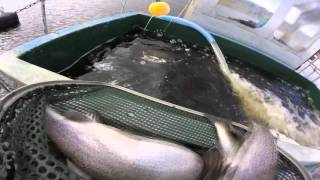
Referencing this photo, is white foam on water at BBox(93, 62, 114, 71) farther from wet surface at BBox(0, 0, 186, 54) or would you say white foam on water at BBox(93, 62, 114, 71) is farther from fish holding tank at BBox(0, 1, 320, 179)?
wet surface at BBox(0, 0, 186, 54)

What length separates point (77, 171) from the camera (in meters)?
2.12

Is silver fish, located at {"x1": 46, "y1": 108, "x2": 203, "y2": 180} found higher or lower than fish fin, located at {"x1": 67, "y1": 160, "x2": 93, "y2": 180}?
higher

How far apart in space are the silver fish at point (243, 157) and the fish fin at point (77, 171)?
73cm

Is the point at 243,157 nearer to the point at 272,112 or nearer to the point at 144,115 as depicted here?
the point at 144,115

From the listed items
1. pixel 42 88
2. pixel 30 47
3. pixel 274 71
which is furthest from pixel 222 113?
pixel 42 88

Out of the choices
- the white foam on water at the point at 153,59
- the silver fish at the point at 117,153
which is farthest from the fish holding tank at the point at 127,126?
the white foam on water at the point at 153,59

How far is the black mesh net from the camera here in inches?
76.8

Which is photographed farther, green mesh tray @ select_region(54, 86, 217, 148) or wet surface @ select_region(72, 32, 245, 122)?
wet surface @ select_region(72, 32, 245, 122)

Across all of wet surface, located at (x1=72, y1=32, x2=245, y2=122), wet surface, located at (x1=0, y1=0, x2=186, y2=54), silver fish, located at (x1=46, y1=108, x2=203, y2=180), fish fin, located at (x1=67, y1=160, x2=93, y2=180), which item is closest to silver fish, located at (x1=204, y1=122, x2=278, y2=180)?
silver fish, located at (x1=46, y1=108, x2=203, y2=180)

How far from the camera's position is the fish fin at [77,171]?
6.90 feet

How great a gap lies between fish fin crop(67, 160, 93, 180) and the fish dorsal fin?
33 cm

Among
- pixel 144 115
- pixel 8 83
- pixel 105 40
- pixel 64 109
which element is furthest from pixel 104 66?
pixel 64 109

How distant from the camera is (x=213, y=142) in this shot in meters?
2.60

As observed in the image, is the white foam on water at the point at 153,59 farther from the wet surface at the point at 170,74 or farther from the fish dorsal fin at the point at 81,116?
the fish dorsal fin at the point at 81,116
